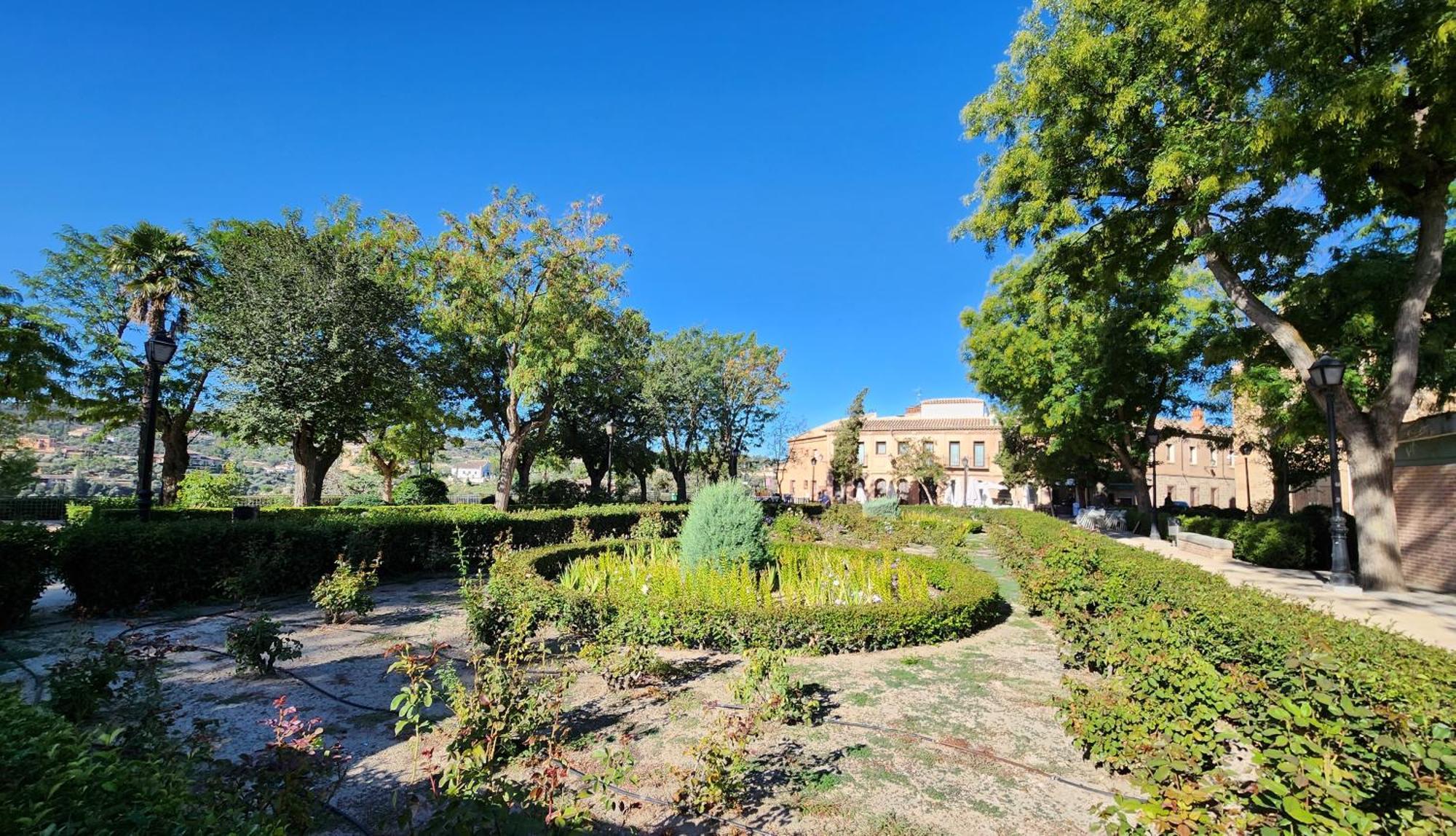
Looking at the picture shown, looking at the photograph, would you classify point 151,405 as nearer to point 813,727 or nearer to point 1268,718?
point 813,727

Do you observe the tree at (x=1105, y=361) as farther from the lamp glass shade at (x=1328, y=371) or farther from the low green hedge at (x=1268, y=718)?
the low green hedge at (x=1268, y=718)

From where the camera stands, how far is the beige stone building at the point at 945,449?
45.1 metres

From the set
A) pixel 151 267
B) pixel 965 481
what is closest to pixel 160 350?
pixel 151 267

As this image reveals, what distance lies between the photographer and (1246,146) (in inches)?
298

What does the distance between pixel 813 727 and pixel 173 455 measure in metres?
29.1

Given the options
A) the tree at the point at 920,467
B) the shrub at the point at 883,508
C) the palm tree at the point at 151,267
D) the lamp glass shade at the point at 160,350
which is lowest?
the shrub at the point at 883,508

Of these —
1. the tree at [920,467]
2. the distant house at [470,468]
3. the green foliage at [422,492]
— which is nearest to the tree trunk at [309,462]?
the green foliage at [422,492]

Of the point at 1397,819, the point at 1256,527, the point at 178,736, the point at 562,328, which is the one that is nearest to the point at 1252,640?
the point at 1397,819

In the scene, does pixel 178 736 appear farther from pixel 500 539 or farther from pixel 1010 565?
pixel 1010 565

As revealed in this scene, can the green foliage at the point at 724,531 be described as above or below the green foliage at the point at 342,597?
above

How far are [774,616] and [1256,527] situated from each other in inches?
565

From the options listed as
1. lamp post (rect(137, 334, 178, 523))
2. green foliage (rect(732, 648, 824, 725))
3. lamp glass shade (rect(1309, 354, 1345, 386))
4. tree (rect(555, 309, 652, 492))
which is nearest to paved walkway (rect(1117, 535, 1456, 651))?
lamp glass shade (rect(1309, 354, 1345, 386))

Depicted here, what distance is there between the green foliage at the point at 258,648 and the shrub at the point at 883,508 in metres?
20.1

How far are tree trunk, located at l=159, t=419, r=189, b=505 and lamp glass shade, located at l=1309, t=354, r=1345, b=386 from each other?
3252 cm
